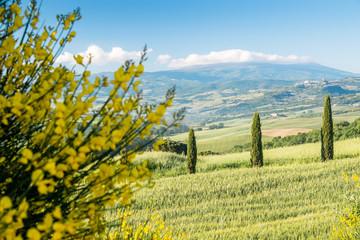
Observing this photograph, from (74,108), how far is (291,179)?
1038cm

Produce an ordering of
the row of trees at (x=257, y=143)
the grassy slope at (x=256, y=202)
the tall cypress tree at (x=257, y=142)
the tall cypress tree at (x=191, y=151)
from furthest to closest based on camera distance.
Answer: the tall cypress tree at (x=257, y=142) → the row of trees at (x=257, y=143) → the tall cypress tree at (x=191, y=151) → the grassy slope at (x=256, y=202)

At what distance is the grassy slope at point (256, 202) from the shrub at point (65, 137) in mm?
3999

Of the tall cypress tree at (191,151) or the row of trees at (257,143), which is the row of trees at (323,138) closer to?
the row of trees at (257,143)

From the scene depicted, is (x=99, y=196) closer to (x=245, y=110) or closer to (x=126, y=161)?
(x=126, y=161)

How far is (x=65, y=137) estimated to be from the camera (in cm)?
132

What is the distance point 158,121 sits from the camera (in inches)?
46.1

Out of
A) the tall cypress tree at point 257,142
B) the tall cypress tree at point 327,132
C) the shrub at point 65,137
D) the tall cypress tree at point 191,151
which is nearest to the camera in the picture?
the shrub at point 65,137

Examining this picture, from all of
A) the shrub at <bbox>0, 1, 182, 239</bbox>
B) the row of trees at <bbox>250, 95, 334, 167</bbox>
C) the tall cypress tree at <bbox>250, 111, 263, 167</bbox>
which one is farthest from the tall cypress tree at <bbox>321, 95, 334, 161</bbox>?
the shrub at <bbox>0, 1, 182, 239</bbox>

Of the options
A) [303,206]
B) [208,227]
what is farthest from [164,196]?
[303,206]

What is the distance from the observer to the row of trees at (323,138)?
1434 cm

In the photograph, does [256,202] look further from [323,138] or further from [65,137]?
[323,138]

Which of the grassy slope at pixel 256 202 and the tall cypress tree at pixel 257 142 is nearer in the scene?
the grassy slope at pixel 256 202

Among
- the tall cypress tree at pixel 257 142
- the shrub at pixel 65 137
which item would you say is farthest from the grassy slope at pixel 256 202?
the shrub at pixel 65 137

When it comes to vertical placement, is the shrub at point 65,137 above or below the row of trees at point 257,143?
above
